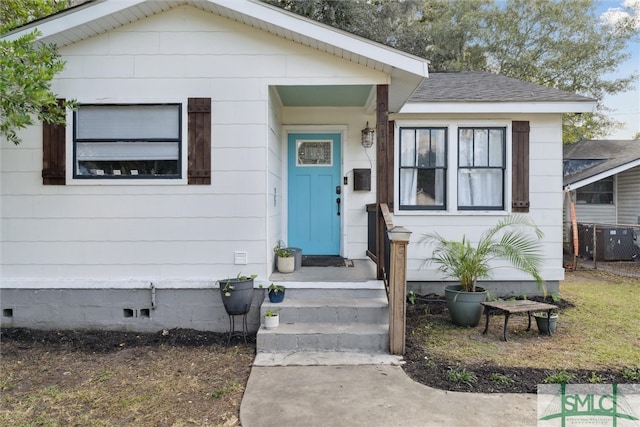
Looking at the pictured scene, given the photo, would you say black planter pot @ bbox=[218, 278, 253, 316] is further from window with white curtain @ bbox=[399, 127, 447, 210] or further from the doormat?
window with white curtain @ bbox=[399, 127, 447, 210]

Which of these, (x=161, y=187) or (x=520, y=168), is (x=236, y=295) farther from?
(x=520, y=168)

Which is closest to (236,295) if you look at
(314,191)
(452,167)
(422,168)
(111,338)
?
(111,338)

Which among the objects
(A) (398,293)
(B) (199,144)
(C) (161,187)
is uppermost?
(B) (199,144)

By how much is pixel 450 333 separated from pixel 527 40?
16978 millimetres

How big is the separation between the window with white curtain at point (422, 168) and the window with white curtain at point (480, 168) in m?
0.27

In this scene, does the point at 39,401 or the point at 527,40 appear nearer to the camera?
the point at 39,401

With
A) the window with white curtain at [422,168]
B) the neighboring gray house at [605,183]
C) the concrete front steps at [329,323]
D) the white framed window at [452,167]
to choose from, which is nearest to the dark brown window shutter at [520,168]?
the white framed window at [452,167]

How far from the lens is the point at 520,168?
5.93 m

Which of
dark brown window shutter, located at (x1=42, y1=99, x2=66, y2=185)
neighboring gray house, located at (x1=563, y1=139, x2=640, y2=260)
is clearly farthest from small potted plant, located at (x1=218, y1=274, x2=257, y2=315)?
neighboring gray house, located at (x1=563, y1=139, x2=640, y2=260)

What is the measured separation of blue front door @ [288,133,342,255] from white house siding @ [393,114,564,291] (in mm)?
1088

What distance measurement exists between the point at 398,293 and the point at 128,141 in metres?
3.40

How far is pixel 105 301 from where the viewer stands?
15.2 ft

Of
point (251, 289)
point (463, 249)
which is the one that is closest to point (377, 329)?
point (251, 289)

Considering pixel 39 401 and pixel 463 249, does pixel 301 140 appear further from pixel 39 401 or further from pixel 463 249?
pixel 39 401
